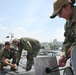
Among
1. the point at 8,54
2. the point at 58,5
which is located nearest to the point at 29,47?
the point at 8,54

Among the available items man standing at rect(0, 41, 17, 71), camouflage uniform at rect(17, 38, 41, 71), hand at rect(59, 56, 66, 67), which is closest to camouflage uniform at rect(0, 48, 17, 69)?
man standing at rect(0, 41, 17, 71)

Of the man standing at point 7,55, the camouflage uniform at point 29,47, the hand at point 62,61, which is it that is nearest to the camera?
the hand at point 62,61

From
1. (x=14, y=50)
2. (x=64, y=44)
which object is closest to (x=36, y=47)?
(x=14, y=50)

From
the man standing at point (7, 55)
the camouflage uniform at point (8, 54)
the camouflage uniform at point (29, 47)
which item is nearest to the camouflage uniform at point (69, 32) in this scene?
the man standing at point (7, 55)

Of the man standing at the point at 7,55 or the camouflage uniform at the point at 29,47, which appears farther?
the camouflage uniform at the point at 29,47

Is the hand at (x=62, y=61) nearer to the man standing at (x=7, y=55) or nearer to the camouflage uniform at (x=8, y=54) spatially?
the man standing at (x=7, y=55)

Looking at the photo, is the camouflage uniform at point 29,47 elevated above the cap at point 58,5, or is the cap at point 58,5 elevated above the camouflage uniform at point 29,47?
the cap at point 58,5

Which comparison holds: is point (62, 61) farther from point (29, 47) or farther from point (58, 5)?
point (29, 47)

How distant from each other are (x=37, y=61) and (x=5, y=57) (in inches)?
164

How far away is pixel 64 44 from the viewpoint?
3.09 metres

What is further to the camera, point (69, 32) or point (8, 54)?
point (8, 54)

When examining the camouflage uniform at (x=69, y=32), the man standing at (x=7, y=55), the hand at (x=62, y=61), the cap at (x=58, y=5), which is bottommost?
the man standing at (x=7, y=55)

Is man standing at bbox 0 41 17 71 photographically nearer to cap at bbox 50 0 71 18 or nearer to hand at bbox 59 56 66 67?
hand at bbox 59 56 66 67

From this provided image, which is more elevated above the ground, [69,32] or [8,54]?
[69,32]
